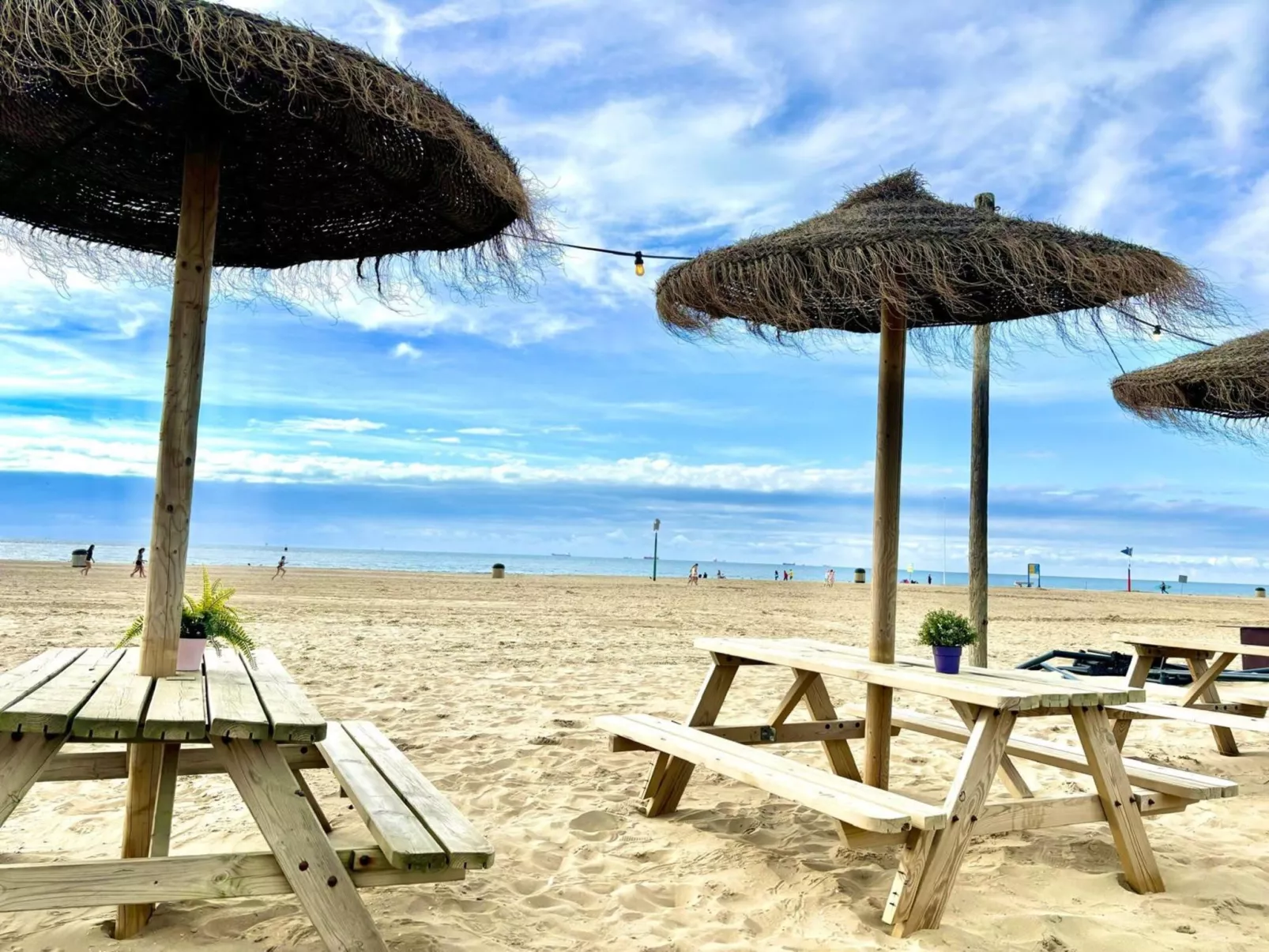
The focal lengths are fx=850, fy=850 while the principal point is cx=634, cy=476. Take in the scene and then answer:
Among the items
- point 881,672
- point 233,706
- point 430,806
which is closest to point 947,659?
point 881,672

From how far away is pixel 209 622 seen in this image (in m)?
3.11

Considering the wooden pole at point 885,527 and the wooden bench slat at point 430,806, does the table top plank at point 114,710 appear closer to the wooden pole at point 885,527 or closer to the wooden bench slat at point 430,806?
the wooden bench slat at point 430,806

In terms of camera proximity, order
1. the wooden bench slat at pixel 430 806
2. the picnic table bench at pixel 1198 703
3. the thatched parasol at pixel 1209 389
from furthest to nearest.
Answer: the thatched parasol at pixel 1209 389 → the picnic table bench at pixel 1198 703 → the wooden bench slat at pixel 430 806

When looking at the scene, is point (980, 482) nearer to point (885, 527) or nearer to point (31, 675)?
point (885, 527)

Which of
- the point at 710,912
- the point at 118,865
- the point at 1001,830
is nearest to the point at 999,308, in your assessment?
the point at 1001,830

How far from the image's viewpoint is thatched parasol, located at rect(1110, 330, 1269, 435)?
→ 6.86 m

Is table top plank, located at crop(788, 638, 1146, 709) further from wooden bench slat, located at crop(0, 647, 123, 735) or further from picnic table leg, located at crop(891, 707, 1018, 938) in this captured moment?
wooden bench slat, located at crop(0, 647, 123, 735)

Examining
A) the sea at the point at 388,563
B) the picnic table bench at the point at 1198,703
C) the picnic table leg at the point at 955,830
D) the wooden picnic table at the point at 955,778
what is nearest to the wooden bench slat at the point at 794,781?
the wooden picnic table at the point at 955,778

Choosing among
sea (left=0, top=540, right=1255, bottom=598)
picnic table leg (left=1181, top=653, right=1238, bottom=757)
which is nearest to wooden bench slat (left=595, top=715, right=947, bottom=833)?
picnic table leg (left=1181, top=653, right=1238, bottom=757)

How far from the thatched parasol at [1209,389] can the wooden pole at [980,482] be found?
132 centimetres

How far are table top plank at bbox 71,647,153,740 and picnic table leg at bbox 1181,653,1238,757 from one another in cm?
589

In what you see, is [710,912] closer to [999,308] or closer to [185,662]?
[185,662]

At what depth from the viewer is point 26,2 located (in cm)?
228

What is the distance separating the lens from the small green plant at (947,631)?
3572mm
